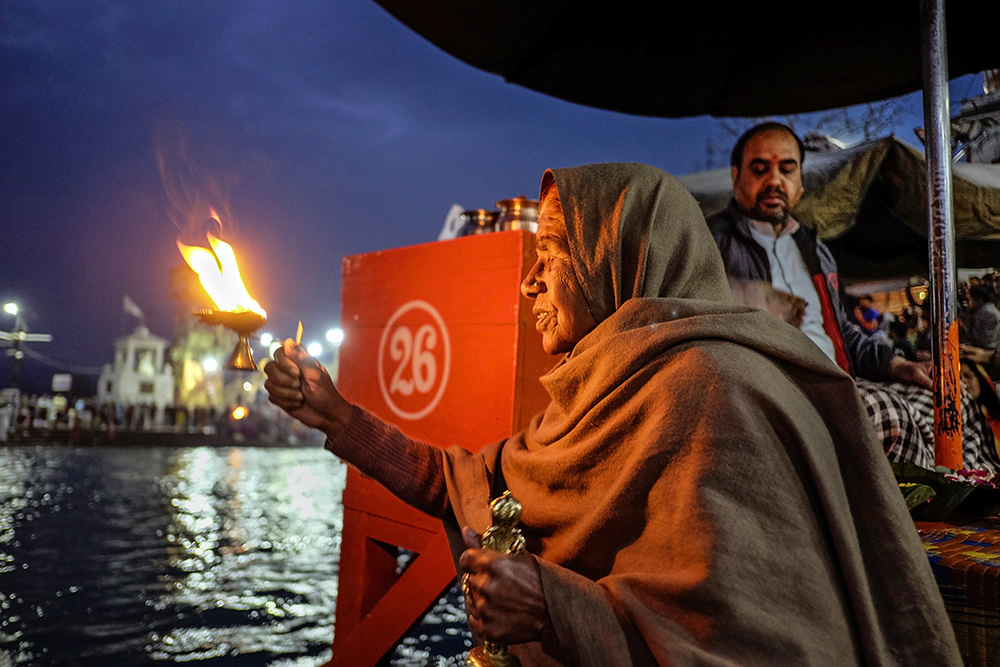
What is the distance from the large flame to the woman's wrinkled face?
89 cm

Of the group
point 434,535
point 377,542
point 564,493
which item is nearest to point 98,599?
point 377,542

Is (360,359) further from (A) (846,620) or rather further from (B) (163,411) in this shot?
(B) (163,411)

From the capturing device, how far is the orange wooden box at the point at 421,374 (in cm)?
275

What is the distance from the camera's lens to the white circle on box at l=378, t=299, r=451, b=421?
10.1 feet

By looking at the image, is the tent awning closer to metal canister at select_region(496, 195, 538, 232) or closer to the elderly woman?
metal canister at select_region(496, 195, 538, 232)

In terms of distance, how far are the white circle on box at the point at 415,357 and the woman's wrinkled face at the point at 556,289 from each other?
1.14 metres

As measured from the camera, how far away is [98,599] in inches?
226

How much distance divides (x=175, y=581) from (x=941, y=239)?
6.89 meters

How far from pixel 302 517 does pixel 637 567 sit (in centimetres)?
1025

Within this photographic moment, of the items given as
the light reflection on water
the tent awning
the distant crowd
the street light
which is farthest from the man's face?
the street light

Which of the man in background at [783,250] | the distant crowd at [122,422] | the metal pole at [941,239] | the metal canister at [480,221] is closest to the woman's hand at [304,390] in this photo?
the metal canister at [480,221]

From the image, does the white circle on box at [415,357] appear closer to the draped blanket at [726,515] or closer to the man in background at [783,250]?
the draped blanket at [726,515]

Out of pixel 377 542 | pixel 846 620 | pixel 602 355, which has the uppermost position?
pixel 602 355

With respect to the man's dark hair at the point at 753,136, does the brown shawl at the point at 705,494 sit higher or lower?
lower
